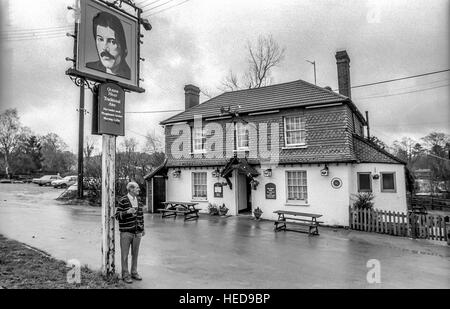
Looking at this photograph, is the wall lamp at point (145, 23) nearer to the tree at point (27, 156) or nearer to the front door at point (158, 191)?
the front door at point (158, 191)

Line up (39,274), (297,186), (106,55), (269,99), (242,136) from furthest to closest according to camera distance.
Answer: (269,99) → (242,136) → (297,186) → (106,55) → (39,274)

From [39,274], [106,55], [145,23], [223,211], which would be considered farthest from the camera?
[223,211]

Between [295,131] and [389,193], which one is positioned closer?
[389,193]

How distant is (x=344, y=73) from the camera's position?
17281 mm

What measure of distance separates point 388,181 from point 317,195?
3.72 metres

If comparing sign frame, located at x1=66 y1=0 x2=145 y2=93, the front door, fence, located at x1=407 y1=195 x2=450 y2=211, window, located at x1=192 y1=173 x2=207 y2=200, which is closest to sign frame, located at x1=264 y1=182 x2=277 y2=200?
window, located at x1=192 y1=173 x2=207 y2=200

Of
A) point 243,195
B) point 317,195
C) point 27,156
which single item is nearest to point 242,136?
point 243,195

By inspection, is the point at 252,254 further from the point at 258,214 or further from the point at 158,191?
the point at 158,191

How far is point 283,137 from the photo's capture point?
16062mm

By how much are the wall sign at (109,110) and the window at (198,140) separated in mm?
11835

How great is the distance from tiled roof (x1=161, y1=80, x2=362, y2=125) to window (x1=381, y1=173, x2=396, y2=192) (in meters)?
4.35

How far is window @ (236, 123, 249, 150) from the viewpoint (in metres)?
17.1

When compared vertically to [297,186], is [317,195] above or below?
below

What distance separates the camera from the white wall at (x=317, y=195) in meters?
14.0
